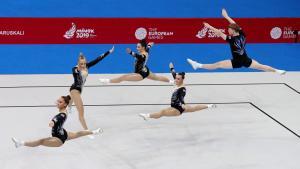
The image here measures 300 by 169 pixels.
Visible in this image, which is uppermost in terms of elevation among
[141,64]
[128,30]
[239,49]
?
[128,30]

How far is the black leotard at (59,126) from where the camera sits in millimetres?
9893

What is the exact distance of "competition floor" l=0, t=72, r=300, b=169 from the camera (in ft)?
38.1

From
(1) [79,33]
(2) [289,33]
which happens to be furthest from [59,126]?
(2) [289,33]

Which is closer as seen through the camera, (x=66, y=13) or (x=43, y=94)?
(x=43, y=94)

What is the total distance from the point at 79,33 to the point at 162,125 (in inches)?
317

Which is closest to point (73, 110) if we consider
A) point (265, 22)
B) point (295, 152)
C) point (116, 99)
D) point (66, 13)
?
point (116, 99)

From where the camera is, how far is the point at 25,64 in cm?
1892

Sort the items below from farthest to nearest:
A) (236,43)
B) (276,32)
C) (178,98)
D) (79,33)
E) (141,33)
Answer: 1. (276,32)
2. (141,33)
3. (79,33)
4. (236,43)
5. (178,98)

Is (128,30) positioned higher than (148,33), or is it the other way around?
(128,30)

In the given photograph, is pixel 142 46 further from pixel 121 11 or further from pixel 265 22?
pixel 265 22

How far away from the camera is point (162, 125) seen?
45.0ft

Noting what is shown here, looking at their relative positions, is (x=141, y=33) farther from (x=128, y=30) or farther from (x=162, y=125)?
(x=162, y=125)

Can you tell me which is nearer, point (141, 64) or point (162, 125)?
point (141, 64)

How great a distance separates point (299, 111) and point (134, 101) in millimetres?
4394
